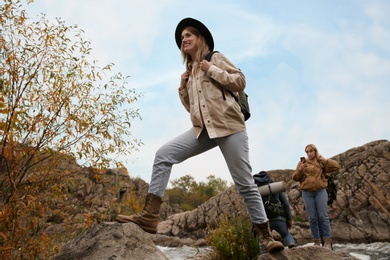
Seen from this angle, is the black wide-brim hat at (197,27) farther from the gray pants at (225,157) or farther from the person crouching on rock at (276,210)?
the person crouching on rock at (276,210)

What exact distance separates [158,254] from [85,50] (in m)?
3.61

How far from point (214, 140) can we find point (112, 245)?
125cm

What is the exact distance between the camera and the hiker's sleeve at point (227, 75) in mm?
2943

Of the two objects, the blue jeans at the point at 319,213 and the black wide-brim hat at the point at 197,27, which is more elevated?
the black wide-brim hat at the point at 197,27

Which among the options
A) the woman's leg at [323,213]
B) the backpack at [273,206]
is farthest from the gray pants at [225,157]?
the woman's leg at [323,213]

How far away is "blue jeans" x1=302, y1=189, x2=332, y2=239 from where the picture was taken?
6.12 meters

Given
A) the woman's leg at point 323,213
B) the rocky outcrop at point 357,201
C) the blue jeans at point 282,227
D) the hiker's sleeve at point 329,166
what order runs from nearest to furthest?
the blue jeans at point 282,227 → the woman's leg at point 323,213 → the hiker's sleeve at point 329,166 → the rocky outcrop at point 357,201

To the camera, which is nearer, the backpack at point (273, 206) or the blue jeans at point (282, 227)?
the backpack at point (273, 206)

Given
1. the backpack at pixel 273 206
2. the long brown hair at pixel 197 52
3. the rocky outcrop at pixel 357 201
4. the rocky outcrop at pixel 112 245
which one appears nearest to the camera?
the rocky outcrop at pixel 112 245

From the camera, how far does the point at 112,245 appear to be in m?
Answer: 2.82

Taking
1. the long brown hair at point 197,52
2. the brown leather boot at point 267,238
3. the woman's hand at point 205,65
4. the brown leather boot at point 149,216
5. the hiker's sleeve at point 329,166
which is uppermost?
the long brown hair at point 197,52

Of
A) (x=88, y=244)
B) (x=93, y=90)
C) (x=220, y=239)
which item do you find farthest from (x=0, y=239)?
(x=220, y=239)

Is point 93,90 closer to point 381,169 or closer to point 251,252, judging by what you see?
point 251,252

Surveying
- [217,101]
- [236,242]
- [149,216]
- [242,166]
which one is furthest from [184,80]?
[236,242]
